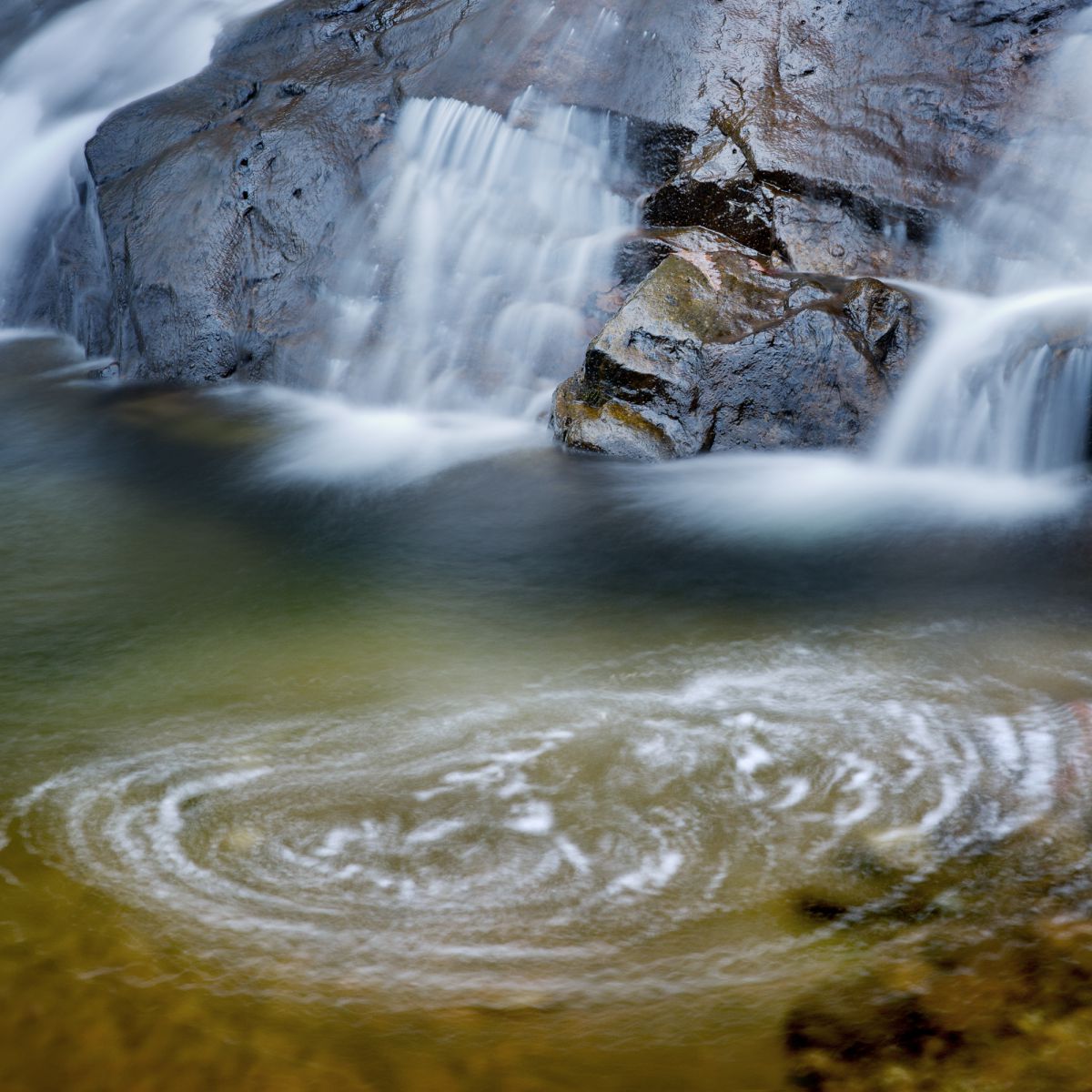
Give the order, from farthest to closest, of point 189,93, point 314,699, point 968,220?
point 189,93 → point 968,220 → point 314,699

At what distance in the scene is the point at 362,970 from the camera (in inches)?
120

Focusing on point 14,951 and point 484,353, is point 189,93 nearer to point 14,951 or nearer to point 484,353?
point 484,353

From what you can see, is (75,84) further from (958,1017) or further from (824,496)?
(958,1017)

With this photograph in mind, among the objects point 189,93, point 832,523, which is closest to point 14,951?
point 832,523

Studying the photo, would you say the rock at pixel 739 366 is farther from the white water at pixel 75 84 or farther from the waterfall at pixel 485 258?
the white water at pixel 75 84

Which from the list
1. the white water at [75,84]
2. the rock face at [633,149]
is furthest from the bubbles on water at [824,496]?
the white water at [75,84]

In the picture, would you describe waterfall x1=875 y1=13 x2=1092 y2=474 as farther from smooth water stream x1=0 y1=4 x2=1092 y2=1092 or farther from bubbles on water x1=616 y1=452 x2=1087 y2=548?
bubbles on water x1=616 y1=452 x2=1087 y2=548

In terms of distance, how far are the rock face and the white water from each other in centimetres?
119

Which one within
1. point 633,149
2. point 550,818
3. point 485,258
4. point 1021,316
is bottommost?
point 550,818

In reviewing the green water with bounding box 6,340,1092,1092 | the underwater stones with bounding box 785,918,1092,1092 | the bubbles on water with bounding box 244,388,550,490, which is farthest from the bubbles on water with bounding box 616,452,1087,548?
the underwater stones with bounding box 785,918,1092,1092

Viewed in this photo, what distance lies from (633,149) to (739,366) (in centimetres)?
303

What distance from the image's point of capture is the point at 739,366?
7789mm

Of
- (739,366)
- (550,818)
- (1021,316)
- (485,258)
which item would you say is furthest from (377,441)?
(550,818)

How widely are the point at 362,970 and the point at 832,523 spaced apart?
454 centimetres
